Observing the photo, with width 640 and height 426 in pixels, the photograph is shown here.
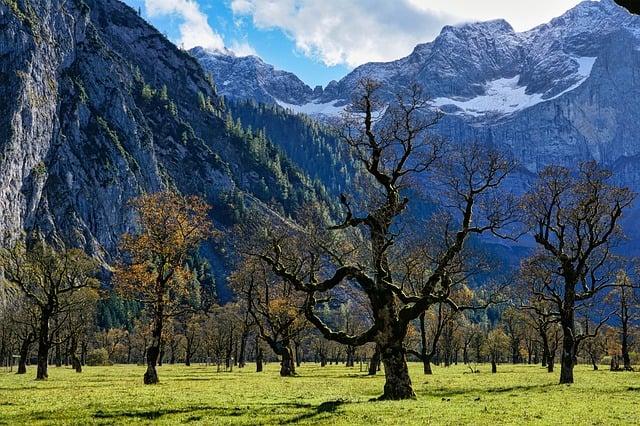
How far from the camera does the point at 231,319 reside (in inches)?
4126

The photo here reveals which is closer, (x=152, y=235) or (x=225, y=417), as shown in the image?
(x=225, y=417)

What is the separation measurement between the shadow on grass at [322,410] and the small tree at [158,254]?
21.5 metres

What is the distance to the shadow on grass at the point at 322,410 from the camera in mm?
19914

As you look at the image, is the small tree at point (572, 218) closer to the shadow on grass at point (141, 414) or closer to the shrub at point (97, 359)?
the shadow on grass at point (141, 414)

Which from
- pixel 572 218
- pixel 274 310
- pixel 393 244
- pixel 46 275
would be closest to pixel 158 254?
pixel 46 275

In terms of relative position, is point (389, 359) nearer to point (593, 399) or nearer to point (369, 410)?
point (369, 410)

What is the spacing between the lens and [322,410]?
22.6 m

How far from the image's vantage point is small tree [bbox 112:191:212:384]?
43.2 m

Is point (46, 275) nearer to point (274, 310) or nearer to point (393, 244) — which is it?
point (274, 310)

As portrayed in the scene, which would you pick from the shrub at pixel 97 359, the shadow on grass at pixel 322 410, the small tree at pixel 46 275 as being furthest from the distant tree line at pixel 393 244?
the shrub at pixel 97 359

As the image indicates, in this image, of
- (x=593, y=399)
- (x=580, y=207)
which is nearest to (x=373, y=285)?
(x=593, y=399)

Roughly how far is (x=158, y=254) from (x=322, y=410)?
25.8 meters

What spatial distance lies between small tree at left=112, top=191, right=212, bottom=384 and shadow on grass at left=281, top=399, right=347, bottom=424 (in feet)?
70.4

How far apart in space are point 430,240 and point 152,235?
25.5 metres
